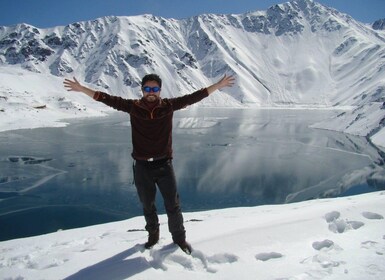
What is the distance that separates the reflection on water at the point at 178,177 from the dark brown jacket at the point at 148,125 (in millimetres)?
9415

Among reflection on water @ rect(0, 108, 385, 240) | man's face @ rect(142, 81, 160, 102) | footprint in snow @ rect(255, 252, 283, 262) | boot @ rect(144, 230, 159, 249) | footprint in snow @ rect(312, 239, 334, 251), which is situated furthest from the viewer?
reflection on water @ rect(0, 108, 385, 240)

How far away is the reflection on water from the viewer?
15.9 m

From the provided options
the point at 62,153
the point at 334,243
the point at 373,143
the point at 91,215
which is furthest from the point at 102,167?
the point at 373,143

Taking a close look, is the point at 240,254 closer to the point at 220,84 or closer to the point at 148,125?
the point at 148,125

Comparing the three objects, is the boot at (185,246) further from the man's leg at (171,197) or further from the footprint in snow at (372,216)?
the footprint in snow at (372,216)

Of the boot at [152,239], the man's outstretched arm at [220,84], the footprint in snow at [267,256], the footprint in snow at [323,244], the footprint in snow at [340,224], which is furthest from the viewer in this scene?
the footprint in snow at [340,224]

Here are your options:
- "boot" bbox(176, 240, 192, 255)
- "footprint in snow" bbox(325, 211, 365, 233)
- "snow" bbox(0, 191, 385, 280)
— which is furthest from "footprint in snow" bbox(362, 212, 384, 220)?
"boot" bbox(176, 240, 192, 255)

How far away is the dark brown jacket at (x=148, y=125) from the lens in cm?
580

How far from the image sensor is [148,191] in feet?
20.0

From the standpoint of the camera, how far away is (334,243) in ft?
19.5

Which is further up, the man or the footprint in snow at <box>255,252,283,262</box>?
the man

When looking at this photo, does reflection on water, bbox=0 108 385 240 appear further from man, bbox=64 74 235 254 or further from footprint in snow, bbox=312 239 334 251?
footprint in snow, bbox=312 239 334 251

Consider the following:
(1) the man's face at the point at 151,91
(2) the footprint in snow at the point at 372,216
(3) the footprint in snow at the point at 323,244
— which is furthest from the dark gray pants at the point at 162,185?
(2) the footprint in snow at the point at 372,216

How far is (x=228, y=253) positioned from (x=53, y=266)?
2703 mm
